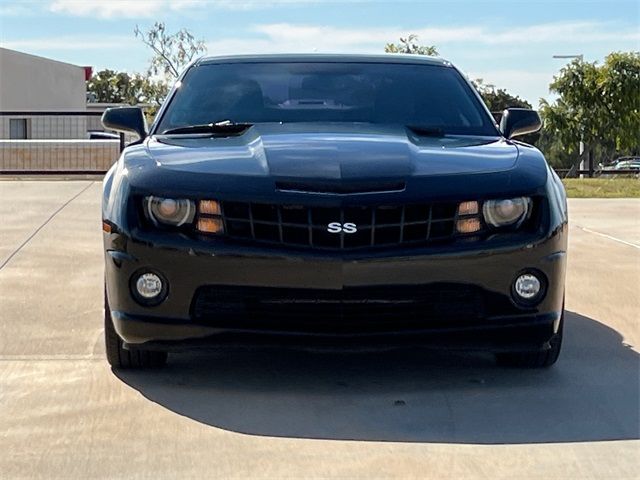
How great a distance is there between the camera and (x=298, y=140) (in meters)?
4.75

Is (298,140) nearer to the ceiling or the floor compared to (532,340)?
nearer to the ceiling

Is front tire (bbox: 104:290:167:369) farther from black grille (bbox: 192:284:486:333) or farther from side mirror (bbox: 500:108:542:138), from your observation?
side mirror (bbox: 500:108:542:138)

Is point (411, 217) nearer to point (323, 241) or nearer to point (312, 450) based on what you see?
point (323, 241)

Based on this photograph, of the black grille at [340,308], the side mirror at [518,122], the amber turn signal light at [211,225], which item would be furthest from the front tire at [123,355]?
the side mirror at [518,122]

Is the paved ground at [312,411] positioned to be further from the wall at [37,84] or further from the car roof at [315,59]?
the wall at [37,84]

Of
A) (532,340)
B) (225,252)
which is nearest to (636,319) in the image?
(532,340)

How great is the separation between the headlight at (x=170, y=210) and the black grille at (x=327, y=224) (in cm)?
14

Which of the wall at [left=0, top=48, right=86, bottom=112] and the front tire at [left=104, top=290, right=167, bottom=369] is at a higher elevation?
the front tire at [left=104, top=290, right=167, bottom=369]

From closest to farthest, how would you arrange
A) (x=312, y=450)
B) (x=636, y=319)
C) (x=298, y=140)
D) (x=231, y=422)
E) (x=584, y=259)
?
(x=312, y=450), (x=231, y=422), (x=298, y=140), (x=636, y=319), (x=584, y=259)

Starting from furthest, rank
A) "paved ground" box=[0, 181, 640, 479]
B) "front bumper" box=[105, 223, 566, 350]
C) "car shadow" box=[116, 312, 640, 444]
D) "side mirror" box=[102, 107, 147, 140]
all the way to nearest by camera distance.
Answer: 1. "side mirror" box=[102, 107, 147, 140]
2. "front bumper" box=[105, 223, 566, 350]
3. "car shadow" box=[116, 312, 640, 444]
4. "paved ground" box=[0, 181, 640, 479]

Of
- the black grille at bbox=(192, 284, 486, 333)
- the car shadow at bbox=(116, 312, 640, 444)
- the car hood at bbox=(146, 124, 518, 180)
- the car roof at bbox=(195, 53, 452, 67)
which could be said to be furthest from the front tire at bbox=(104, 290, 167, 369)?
the car roof at bbox=(195, 53, 452, 67)

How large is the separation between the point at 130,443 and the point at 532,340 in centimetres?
166

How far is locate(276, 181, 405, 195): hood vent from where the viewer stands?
4.25 metres

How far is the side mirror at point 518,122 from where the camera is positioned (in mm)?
5746
